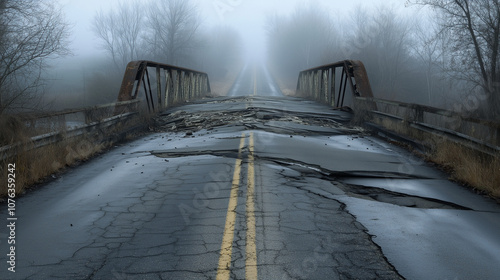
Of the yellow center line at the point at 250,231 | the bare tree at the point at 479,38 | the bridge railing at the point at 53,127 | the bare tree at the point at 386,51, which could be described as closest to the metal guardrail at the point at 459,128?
the yellow center line at the point at 250,231

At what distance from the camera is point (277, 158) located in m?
8.70

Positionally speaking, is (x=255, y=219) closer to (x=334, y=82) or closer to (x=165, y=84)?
(x=334, y=82)

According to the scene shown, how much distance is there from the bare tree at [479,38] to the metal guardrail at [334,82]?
6057mm

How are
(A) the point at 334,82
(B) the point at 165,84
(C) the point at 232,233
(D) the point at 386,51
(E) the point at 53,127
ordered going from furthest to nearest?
(D) the point at 386,51 → (B) the point at 165,84 → (A) the point at 334,82 → (E) the point at 53,127 → (C) the point at 232,233

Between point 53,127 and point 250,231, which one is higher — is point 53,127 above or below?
above

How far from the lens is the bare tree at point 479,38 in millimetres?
21953

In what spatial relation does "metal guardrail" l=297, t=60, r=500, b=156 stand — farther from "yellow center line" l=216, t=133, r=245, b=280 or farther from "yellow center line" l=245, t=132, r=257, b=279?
"yellow center line" l=216, t=133, r=245, b=280

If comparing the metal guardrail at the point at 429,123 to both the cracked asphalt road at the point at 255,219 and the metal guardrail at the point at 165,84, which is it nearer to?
the cracked asphalt road at the point at 255,219

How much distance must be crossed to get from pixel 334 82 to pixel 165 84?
8.17 metres

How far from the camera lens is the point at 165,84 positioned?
71.6 ft

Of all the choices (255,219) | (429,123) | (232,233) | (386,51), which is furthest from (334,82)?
(386,51)

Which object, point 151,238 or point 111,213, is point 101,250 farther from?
point 111,213

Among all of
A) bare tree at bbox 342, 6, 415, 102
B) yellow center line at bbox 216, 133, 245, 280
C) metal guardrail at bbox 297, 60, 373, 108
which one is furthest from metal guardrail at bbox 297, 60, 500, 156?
bare tree at bbox 342, 6, 415, 102

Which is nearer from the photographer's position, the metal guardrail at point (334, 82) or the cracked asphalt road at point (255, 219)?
the cracked asphalt road at point (255, 219)
